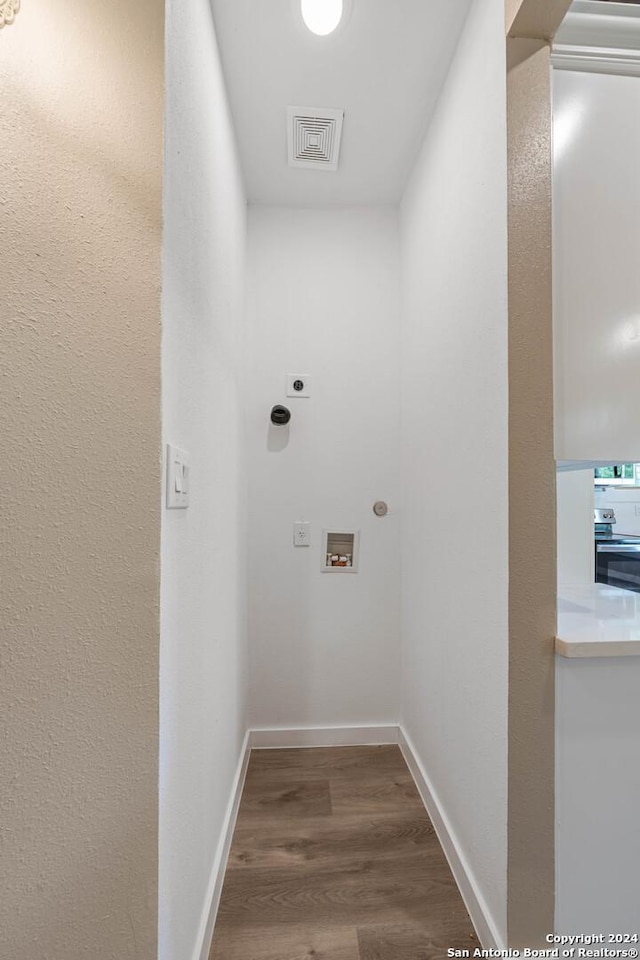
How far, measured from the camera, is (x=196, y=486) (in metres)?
1.10

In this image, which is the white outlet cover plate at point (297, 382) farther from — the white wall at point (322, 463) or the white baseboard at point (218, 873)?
the white baseboard at point (218, 873)

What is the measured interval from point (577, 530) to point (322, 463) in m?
1.17

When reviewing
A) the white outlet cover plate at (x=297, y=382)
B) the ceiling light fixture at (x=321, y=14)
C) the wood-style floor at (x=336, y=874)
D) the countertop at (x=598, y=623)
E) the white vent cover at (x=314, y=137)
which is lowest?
the wood-style floor at (x=336, y=874)

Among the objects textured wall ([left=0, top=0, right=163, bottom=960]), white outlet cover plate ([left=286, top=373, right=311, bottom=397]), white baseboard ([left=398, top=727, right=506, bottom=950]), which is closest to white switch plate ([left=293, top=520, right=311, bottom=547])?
white outlet cover plate ([left=286, top=373, right=311, bottom=397])

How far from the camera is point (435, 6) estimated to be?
1322mm

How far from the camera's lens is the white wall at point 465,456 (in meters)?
1.15

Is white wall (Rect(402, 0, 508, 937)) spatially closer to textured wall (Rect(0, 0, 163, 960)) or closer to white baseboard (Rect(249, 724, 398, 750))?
white baseboard (Rect(249, 724, 398, 750))

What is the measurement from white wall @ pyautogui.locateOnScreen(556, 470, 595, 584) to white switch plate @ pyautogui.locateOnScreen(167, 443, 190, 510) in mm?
1453

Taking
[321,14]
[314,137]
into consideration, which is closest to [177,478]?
[321,14]

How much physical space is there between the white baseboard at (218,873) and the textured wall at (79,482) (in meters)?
0.47

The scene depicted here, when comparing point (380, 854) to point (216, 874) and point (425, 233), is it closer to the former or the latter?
point (216, 874)

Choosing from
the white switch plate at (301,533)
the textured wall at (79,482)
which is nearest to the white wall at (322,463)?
the white switch plate at (301,533)

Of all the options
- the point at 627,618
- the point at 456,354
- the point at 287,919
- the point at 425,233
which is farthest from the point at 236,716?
the point at 425,233

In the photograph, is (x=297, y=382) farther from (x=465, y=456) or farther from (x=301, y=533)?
(x=465, y=456)
